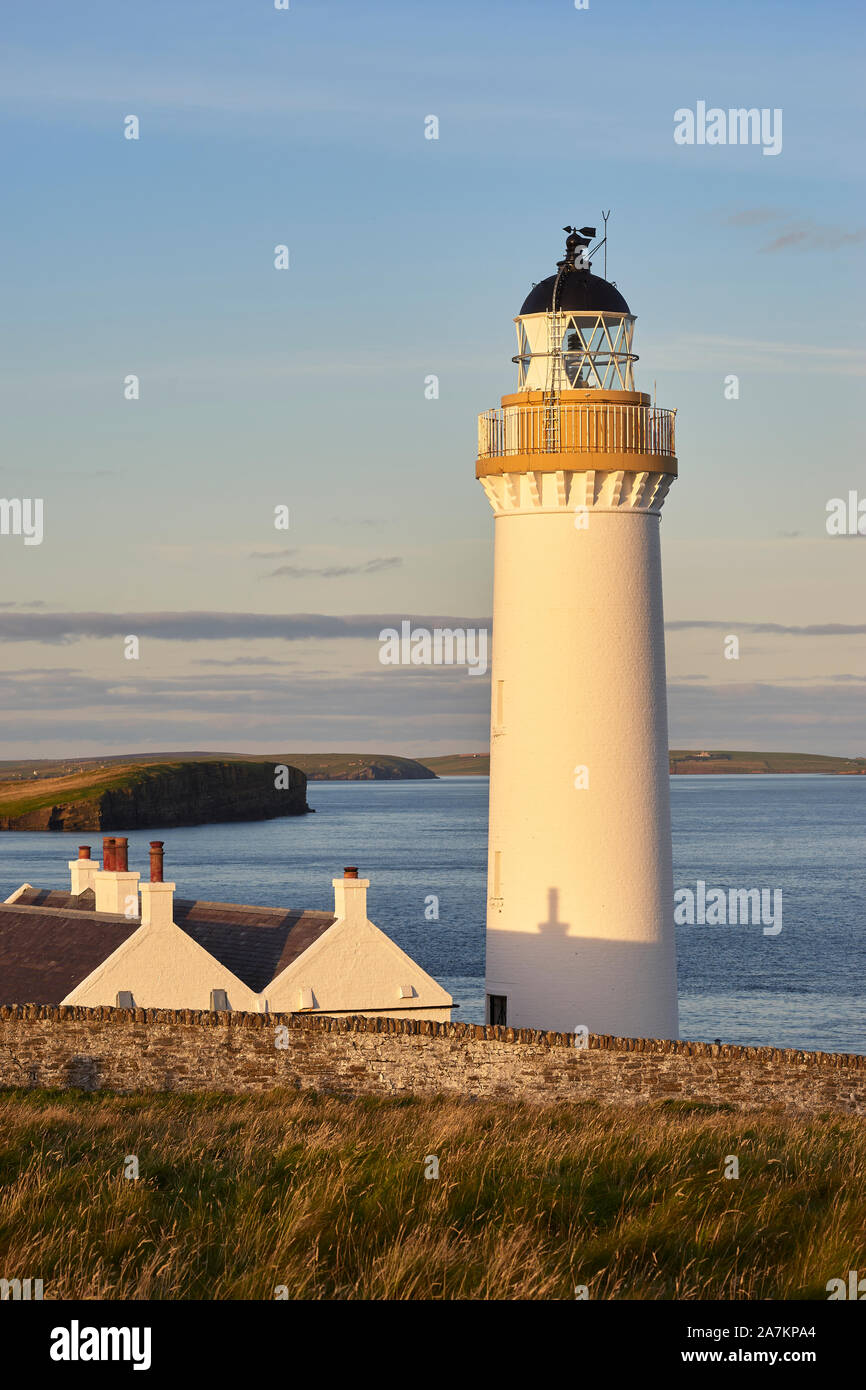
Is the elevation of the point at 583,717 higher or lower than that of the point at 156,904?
higher

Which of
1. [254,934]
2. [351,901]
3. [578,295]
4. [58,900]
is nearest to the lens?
[578,295]

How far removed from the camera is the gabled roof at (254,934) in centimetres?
2288

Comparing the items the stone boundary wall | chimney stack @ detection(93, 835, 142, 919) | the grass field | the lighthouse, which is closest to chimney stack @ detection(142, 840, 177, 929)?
the stone boundary wall

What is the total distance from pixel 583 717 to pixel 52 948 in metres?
9.28

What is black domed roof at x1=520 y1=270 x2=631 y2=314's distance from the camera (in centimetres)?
2028

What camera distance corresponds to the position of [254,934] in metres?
A: 24.2

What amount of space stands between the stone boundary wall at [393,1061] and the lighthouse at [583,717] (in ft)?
6.84

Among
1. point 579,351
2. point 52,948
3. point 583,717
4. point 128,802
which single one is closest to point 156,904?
point 52,948

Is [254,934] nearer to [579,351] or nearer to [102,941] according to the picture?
[102,941]

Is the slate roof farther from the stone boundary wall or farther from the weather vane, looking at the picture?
the weather vane

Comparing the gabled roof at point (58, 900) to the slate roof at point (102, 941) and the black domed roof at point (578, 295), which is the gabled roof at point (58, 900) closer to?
the slate roof at point (102, 941)

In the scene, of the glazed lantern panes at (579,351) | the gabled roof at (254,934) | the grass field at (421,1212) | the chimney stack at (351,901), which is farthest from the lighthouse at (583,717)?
the grass field at (421,1212)

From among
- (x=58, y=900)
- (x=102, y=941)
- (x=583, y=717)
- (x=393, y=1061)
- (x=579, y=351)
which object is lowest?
(x=393, y=1061)

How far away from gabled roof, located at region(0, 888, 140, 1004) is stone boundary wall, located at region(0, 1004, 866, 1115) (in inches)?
134
